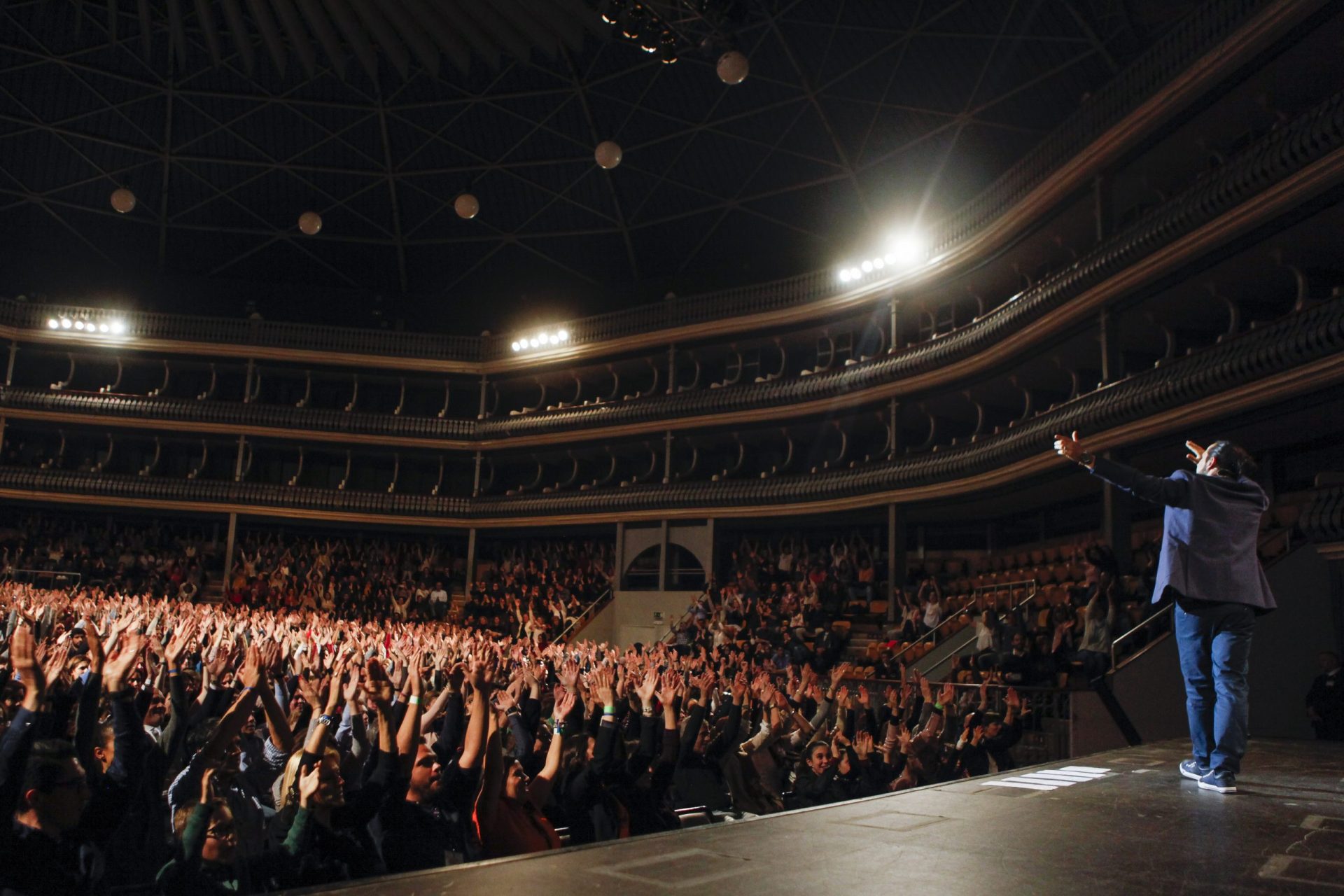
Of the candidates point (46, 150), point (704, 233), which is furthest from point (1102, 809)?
point (46, 150)

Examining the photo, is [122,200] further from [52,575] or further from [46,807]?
[46,807]

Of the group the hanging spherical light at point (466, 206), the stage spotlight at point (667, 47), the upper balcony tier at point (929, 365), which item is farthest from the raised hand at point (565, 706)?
the hanging spherical light at point (466, 206)

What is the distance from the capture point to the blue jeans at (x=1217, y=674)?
4.79 m

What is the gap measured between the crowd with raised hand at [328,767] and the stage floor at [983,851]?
123cm

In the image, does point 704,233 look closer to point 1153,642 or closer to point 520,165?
point 520,165

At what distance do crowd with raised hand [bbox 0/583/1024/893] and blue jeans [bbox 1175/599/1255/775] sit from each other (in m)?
2.71

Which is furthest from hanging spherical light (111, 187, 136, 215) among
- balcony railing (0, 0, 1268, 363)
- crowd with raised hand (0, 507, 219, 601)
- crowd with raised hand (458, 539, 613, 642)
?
crowd with raised hand (458, 539, 613, 642)

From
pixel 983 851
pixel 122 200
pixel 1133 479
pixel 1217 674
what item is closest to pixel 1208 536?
pixel 1133 479

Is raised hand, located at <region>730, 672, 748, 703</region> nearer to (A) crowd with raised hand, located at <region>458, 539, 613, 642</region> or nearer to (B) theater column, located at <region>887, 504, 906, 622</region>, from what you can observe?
(B) theater column, located at <region>887, 504, 906, 622</region>

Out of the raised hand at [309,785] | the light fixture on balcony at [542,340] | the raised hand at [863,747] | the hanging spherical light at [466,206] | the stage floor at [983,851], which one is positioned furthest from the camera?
the light fixture on balcony at [542,340]

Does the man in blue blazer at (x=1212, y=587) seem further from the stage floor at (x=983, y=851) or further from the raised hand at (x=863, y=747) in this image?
the raised hand at (x=863, y=747)

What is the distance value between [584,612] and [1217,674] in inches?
879

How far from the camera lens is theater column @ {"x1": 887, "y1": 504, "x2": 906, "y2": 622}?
22.3m

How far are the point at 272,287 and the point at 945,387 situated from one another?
20.9 metres
